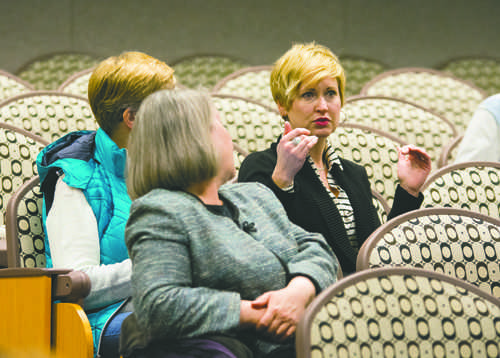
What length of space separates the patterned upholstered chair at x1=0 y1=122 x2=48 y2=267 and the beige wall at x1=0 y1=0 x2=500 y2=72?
3623 millimetres

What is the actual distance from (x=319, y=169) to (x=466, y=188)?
1.74 ft

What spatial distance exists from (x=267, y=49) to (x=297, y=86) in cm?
402

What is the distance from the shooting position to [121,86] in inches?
75.7

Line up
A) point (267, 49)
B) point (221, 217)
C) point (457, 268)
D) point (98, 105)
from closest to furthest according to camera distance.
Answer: point (221, 217)
point (457, 268)
point (98, 105)
point (267, 49)

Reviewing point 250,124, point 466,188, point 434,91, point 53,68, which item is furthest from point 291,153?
point 53,68

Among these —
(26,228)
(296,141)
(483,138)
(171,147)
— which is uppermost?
(171,147)

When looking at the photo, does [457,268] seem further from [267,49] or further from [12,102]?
[267,49]

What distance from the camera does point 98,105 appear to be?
1.95 metres

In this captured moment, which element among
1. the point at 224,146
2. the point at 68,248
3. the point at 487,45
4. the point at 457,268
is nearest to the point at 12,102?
the point at 68,248

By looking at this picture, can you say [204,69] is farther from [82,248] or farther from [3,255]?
[82,248]

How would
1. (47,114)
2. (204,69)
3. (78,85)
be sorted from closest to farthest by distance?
(47,114) < (78,85) < (204,69)

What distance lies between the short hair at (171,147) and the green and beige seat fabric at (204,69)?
4.06 meters

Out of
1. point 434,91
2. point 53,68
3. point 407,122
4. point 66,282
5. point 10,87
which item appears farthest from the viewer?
point 53,68

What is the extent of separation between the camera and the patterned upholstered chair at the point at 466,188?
217 centimetres
